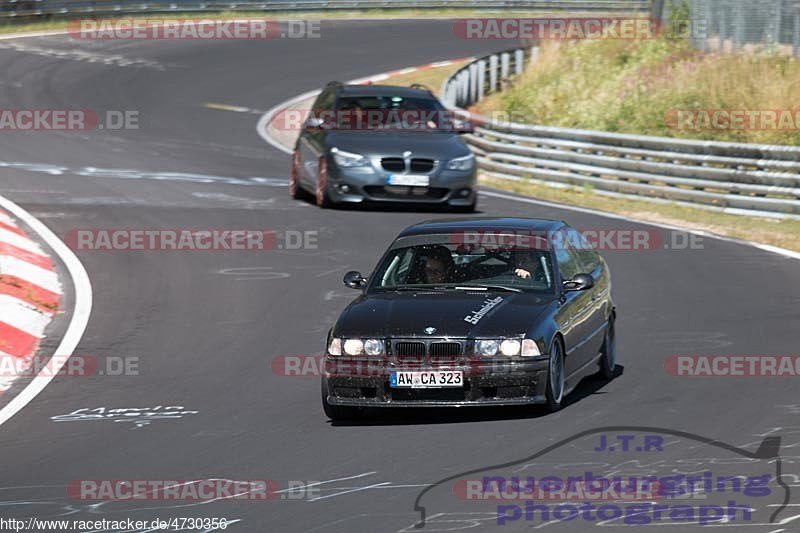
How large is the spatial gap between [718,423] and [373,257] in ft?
27.5

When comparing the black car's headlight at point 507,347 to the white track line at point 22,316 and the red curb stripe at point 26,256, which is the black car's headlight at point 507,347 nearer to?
the white track line at point 22,316

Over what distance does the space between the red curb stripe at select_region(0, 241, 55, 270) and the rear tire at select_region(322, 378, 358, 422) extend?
719 cm

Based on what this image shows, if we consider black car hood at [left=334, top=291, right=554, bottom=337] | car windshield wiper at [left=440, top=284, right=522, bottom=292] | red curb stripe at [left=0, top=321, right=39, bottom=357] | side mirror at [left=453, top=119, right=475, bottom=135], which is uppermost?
black car hood at [left=334, top=291, right=554, bottom=337]

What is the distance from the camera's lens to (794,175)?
70.6 feet

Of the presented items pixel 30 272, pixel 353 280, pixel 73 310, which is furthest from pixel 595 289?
pixel 30 272

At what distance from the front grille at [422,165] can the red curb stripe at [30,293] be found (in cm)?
681

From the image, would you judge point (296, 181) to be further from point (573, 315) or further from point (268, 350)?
point (573, 315)

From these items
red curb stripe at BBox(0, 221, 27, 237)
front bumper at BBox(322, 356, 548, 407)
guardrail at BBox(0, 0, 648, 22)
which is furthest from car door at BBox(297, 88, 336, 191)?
guardrail at BBox(0, 0, 648, 22)

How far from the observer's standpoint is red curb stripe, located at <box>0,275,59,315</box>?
14.8 metres

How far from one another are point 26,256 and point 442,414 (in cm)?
795

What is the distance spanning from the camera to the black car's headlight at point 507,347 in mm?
10031

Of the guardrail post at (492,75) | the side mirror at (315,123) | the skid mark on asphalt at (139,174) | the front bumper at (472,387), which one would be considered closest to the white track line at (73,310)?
the front bumper at (472,387)

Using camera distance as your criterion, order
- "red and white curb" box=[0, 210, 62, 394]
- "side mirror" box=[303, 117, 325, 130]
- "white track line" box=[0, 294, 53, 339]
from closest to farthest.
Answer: "red and white curb" box=[0, 210, 62, 394] < "white track line" box=[0, 294, 53, 339] < "side mirror" box=[303, 117, 325, 130]

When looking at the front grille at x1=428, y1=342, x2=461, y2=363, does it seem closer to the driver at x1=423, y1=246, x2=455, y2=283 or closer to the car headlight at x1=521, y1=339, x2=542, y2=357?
the car headlight at x1=521, y1=339, x2=542, y2=357
